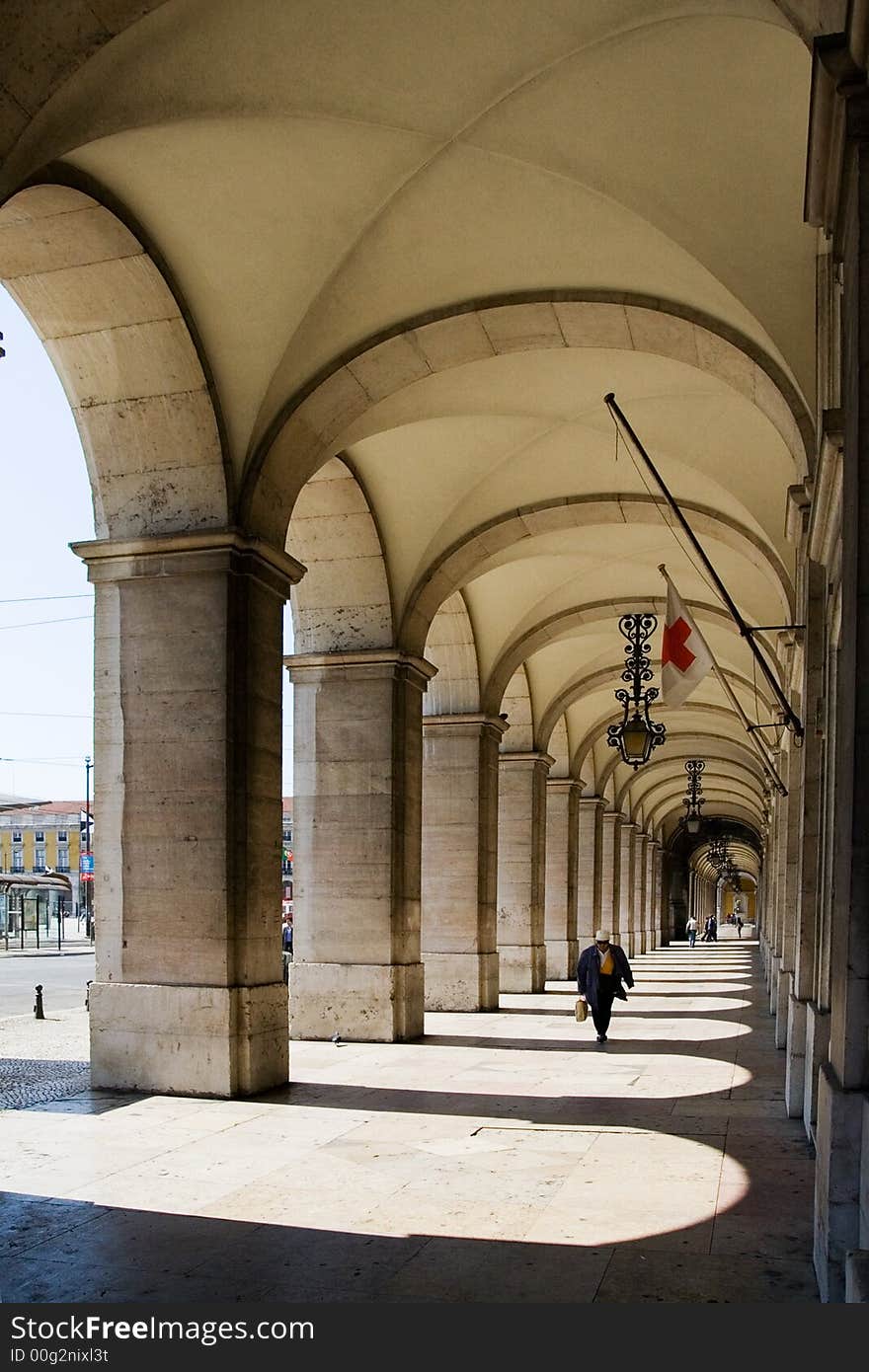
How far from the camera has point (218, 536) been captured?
10.3 metres

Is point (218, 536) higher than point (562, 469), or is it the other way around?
point (562, 469)

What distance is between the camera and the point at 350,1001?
13.9 meters

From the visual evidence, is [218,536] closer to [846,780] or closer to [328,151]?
[328,151]

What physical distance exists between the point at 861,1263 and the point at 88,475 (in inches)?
343

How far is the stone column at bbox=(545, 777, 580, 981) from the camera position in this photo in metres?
26.5

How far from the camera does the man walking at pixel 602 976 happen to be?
1437cm

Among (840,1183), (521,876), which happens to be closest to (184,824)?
(840,1183)

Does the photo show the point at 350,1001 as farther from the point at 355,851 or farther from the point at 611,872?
the point at 611,872

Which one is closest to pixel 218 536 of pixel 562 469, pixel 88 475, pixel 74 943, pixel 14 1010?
pixel 88 475

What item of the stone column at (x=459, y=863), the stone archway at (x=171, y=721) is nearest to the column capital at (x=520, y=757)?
the stone column at (x=459, y=863)

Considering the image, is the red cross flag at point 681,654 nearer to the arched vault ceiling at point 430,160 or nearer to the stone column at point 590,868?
the arched vault ceiling at point 430,160

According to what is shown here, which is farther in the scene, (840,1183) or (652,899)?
(652,899)

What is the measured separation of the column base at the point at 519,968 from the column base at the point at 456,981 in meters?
4.07

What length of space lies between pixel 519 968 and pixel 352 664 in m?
9.38
